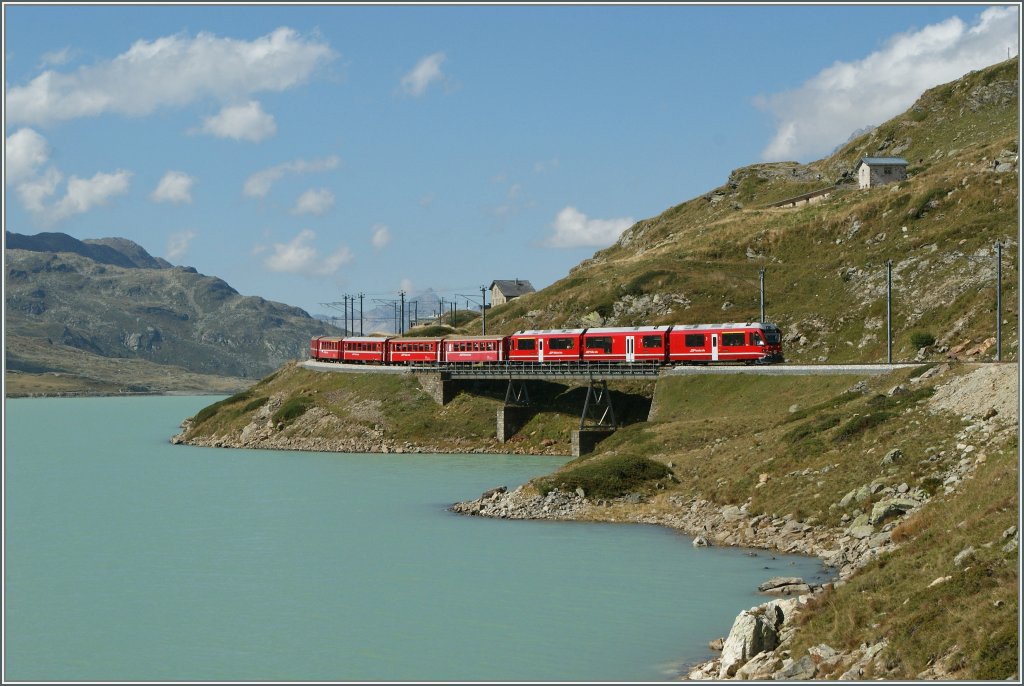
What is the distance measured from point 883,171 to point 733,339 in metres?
71.6

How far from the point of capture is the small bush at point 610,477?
63031mm

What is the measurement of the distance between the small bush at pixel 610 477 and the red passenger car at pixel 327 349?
82.1 m

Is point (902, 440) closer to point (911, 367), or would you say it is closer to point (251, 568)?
point (911, 367)

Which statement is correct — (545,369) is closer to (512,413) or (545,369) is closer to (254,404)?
(512,413)

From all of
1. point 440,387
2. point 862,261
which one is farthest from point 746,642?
point 862,261

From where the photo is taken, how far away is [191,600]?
1758 inches

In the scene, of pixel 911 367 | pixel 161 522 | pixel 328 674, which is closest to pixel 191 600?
pixel 328 674

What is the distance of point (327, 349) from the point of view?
147 m

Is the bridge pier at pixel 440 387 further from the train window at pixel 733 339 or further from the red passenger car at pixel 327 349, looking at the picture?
the train window at pixel 733 339

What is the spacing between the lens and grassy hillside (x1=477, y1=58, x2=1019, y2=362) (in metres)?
107

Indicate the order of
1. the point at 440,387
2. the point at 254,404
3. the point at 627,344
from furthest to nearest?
the point at 254,404, the point at 440,387, the point at 627,344

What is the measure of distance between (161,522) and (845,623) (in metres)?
46.6

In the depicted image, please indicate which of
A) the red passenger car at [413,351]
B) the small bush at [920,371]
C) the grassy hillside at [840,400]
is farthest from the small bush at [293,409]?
the small bush at [920,371]

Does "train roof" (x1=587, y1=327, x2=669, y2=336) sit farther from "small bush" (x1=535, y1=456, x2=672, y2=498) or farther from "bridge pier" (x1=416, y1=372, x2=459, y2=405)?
"small bush" (x1=535, y1=456, x2=672, y2=498)
